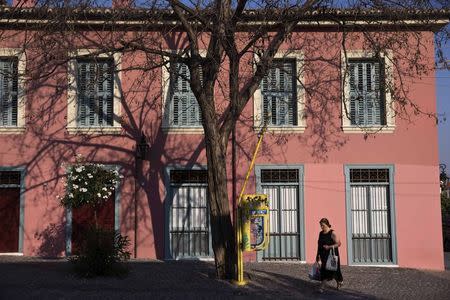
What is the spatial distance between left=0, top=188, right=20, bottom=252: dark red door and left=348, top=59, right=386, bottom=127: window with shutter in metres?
9.47

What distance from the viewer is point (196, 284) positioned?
1109cm

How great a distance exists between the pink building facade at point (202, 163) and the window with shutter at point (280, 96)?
0.18 ft

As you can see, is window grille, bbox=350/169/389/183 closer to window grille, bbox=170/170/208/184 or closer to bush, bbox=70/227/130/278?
window grille, bbox=170/170/208/184

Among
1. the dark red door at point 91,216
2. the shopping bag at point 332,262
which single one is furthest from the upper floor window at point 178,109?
the shopping bag at point 332,262

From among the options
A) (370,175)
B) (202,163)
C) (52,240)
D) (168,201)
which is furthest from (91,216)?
(370,175)

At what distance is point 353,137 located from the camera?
15.2 meters

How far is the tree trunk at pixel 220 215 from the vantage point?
11297 mm

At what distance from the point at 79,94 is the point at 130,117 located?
1.55 m

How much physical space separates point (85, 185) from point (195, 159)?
326cm

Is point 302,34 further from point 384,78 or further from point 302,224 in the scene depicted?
point 302,224

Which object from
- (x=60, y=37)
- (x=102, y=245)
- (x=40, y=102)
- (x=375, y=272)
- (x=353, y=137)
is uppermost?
(x=60, y=37)

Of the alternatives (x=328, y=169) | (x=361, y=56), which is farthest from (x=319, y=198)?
(x=361, y=56)

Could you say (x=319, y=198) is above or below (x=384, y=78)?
below

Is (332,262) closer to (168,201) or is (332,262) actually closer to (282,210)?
(282,210)
